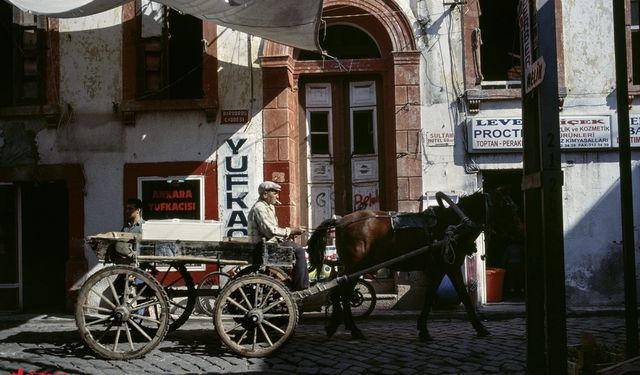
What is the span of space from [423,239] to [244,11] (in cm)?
394

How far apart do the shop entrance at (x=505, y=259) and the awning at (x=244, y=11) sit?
14.5ft

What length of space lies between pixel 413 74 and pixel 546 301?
7301 mm

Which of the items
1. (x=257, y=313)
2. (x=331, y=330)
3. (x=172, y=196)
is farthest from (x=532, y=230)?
(x=172, y=196)

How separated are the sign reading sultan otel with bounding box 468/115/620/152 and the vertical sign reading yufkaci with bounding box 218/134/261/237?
3832 millimetres

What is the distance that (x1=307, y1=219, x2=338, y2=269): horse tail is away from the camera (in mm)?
7902

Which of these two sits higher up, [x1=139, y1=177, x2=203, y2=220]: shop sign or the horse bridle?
[x1=139, y1=177, x2=203, y2=220]: shop sign

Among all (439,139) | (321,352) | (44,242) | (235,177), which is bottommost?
(321,352)

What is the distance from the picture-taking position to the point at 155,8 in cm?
1139

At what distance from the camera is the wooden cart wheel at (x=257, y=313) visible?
6.73 meters

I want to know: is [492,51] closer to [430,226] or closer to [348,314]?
[430,226]

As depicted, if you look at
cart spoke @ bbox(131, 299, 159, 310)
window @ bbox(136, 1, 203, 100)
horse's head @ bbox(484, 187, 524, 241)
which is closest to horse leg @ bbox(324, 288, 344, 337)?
horse's head @ bbox(484, 187, 524, 241)

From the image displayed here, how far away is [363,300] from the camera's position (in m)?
9.45

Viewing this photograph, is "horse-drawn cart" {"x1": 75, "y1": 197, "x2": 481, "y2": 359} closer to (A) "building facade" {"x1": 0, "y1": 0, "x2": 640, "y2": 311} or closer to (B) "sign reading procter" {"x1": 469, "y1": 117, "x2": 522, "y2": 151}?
(A) "building facade" {"x1": 0, "y1": 0, "x2": 640, "y2": 311}

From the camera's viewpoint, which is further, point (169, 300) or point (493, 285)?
point (493, 285)
